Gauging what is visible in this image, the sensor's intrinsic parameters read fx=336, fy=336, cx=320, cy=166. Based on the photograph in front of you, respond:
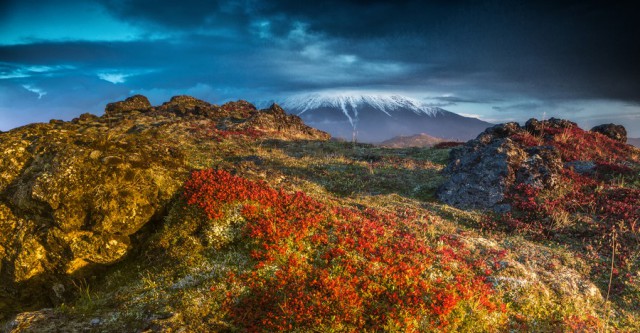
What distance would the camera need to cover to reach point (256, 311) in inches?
349

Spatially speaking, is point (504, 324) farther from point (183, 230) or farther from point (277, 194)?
point (183, 230)

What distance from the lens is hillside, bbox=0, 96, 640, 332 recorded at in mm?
9047

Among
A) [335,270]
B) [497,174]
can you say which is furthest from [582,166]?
[335,270]

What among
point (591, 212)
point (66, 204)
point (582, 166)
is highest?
point (582, 166)

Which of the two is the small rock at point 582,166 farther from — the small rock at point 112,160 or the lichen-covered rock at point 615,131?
the small rock at point 112,160

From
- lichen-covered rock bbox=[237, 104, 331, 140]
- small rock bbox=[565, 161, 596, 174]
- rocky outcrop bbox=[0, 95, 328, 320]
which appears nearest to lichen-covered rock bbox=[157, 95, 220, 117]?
lichen-covered rock bbox=[237, 104, 331, 140]

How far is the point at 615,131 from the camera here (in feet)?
136

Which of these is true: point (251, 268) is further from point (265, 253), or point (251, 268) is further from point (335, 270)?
point (335, 270)

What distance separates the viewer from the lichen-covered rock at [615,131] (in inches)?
1613

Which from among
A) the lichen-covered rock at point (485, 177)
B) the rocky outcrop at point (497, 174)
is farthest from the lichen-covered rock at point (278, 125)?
the rocky outcrop at point (497, 174)

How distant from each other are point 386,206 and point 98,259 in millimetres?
12792

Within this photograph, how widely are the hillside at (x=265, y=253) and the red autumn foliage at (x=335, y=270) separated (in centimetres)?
5

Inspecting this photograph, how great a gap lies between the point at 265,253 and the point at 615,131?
162 ft

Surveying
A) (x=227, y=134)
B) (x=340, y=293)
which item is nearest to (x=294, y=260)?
(x=340, y=293)
